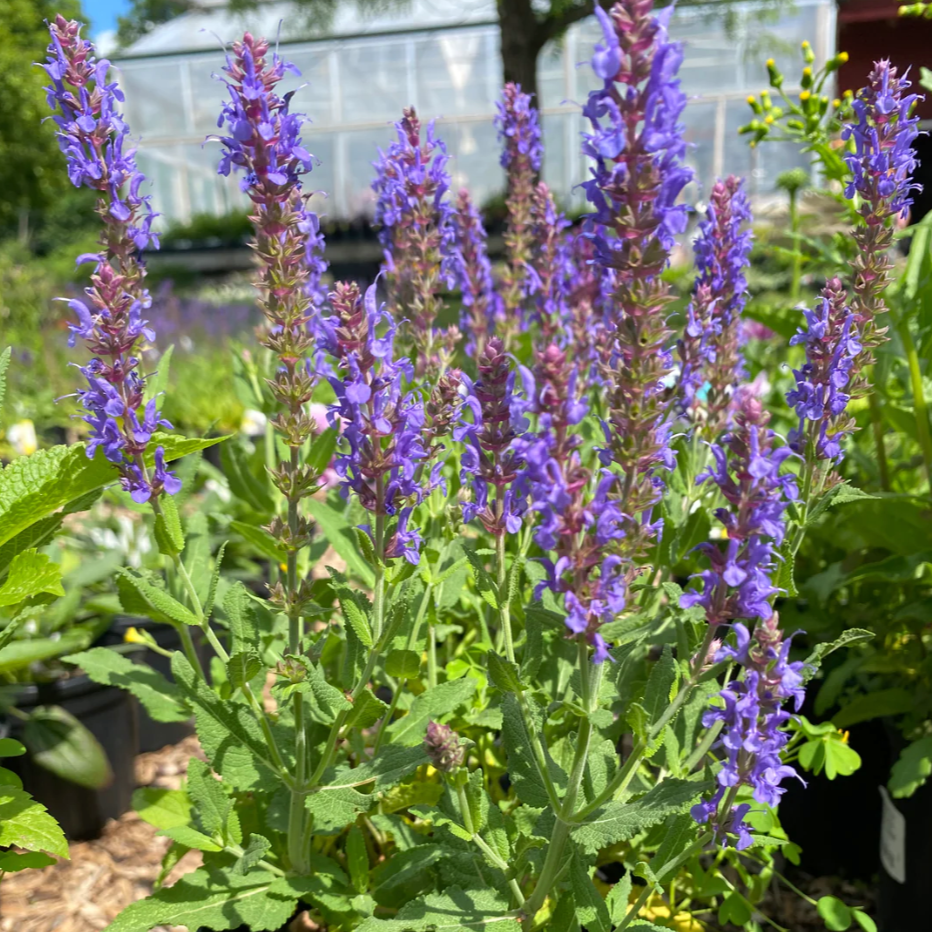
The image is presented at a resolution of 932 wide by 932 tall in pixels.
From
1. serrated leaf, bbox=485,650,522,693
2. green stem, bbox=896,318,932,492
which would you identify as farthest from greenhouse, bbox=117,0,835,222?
serrated leaf, bbox=485,650,522,693

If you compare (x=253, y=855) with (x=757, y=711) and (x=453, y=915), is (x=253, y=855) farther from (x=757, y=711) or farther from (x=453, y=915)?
(x=757, y=711)

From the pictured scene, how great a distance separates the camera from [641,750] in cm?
119

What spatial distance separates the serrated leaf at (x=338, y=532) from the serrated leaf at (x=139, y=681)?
46 centimetres

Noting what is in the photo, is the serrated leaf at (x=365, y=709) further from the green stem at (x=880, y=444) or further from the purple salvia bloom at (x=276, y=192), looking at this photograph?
the green stem at (x=880, y=444)

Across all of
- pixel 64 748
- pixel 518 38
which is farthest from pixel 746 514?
pixel 518 38

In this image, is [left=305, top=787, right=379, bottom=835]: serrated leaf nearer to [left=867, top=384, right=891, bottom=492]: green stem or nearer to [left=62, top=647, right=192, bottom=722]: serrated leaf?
[left=62, top=647, right=192, bottom=722]: serrated leaf

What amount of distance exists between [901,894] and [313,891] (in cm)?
137

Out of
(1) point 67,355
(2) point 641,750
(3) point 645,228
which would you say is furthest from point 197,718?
(1) point 67,355

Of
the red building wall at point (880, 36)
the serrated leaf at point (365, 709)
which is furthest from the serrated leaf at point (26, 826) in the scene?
the red building wall at point (880, 36)

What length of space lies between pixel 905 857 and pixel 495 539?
4.36 ft

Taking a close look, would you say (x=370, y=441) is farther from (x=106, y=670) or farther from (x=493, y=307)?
(x=493, y=307)

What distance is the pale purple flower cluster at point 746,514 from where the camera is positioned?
3.28ft

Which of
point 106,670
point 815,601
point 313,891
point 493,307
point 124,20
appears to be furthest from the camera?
point 124,20

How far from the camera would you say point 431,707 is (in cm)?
152
